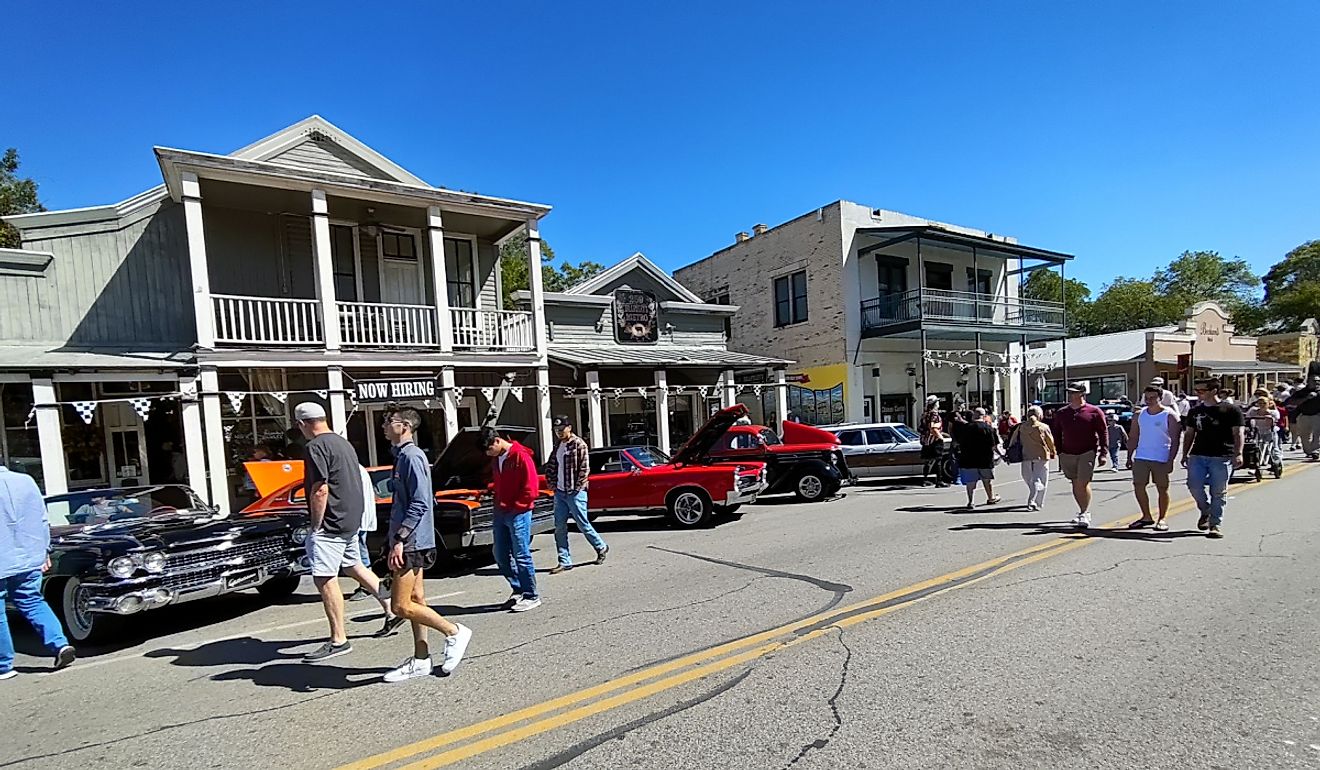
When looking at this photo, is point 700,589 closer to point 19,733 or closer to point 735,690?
point 735,690

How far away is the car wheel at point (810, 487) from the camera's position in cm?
1199

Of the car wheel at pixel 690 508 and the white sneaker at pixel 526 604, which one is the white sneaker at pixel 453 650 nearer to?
the white sneaker at pixel 526 604

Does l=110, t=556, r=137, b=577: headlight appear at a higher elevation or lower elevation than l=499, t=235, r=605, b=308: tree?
lower

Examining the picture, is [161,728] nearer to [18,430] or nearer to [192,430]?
[192,430]

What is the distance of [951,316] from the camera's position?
2320 cm

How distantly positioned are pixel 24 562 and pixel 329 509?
248cm

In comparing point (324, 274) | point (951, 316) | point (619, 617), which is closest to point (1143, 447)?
point (619, 617)

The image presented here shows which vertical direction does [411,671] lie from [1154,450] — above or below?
below

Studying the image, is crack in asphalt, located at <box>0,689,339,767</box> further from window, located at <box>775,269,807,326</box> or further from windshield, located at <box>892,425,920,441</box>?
window, located at <box>775,269,807,326</box>

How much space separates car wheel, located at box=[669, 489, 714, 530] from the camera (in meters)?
9.87

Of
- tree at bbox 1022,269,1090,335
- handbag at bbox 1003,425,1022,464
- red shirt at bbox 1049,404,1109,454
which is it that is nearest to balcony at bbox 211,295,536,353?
handbag at bbox 1003,425,1022,464

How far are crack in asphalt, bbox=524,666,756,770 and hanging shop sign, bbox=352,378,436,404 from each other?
33.6 feet

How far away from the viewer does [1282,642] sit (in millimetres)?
4207

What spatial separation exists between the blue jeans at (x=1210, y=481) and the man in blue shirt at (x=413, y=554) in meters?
7.98
